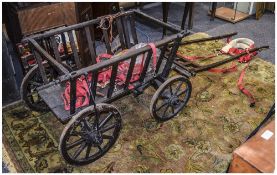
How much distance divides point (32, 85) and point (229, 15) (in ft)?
16.4

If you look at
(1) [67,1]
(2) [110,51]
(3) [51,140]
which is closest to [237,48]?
(2) [110,51]

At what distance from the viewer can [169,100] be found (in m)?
4.27

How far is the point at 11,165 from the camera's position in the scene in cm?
384

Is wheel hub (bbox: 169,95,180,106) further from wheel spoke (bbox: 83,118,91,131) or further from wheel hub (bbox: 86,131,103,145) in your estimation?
wheel spoke (bbox: 83,118,91,131)

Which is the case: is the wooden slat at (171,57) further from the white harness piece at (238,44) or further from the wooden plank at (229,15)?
the wooden plank at (229,15)

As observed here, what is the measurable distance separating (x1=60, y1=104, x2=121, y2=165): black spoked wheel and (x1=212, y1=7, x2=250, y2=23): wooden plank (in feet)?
15.5

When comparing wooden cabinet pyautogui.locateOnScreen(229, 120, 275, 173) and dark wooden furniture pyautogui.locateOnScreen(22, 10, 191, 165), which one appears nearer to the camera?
wooden cabinet pyautogui.locateOnScreen(229, 120, 275, 173)

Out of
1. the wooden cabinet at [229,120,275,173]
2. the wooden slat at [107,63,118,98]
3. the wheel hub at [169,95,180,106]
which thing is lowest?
the wheel hub at [169,95,180,106]

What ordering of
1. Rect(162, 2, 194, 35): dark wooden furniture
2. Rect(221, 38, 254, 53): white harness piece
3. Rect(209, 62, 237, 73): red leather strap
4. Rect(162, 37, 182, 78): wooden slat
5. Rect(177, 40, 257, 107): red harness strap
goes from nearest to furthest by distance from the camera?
Rect(162, 37, 182, 78): wooden slat < Rect(177, 40, 257, 107): red harness strap < Rect(209, 62, 237, 73): red leather strap < Rect(221, 38, 254, 53): white harness piece < Rect(162, 2, 194, 35): dark wooden furniture

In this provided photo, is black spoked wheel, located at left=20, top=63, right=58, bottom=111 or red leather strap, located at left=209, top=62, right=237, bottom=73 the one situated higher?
black spoked wheel, located at left=20, top=63, right=58, bottom=111

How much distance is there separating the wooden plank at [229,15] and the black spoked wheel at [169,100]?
11.8 ft

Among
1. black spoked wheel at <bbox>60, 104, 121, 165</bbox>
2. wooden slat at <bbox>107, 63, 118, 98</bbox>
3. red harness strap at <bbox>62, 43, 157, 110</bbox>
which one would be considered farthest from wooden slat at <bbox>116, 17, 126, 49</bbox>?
black spoked wheel at <bbox>60, 104, 121, 165</bbox>

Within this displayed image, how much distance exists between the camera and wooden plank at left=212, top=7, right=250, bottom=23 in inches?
294

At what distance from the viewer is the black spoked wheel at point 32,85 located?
416 centimetres
